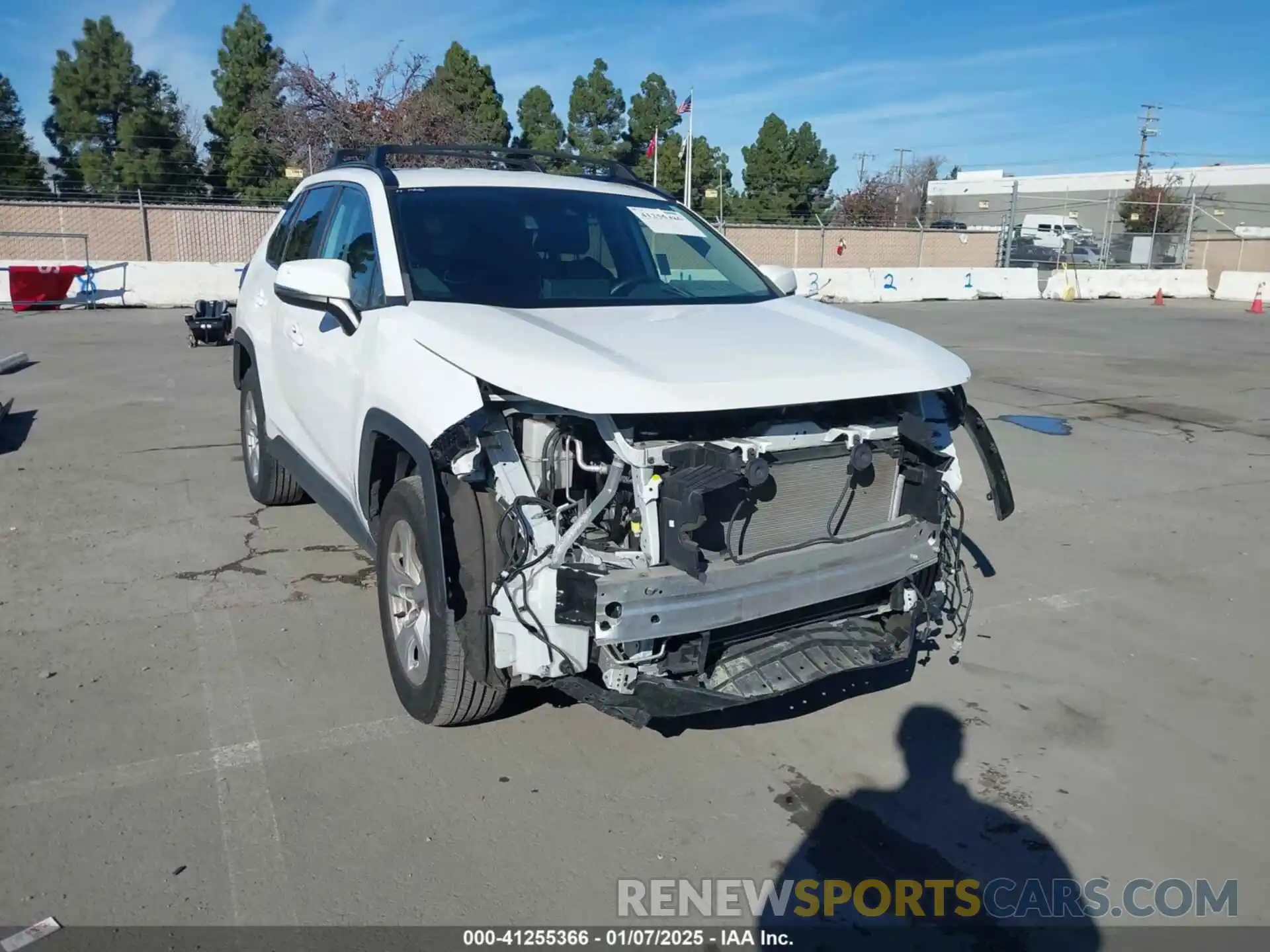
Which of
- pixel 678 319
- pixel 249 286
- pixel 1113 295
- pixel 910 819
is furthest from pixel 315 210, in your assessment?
pixel 1113 295

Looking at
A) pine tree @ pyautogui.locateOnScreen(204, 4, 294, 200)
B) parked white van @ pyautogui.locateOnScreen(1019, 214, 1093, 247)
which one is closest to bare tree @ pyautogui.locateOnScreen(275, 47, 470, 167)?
pine tree @ pyautogui.locateOnScreen(204, 4, 294, 200)

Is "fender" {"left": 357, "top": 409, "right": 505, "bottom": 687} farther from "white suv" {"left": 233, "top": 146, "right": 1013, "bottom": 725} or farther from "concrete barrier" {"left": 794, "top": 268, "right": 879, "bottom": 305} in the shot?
"concrete barrier" {"left": 794, "top": 268, "right": 879, "bottom": 305}

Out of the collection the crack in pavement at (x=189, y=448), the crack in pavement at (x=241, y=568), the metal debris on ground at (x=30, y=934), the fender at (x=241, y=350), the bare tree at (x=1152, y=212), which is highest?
the bare tree at (x=1152, y=212)

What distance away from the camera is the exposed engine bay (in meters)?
3.14

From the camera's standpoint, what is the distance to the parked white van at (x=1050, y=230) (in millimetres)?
42062

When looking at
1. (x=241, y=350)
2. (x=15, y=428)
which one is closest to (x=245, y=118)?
(x=15, y=428)

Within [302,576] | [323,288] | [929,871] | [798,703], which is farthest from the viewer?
[302,576]

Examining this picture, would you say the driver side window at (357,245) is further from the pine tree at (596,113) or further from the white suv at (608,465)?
the pine tree at (596,113)

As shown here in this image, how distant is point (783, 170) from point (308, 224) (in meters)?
49.1

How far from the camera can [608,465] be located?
3.33 m

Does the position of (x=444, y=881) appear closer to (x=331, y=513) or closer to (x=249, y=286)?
(x=331, y=513)

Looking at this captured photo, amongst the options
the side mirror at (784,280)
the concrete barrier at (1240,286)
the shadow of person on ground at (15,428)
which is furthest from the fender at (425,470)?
the concrete barrier at (1240,286)

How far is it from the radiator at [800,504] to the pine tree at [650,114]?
4907 cm

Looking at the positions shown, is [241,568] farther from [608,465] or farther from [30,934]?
[608,465]
